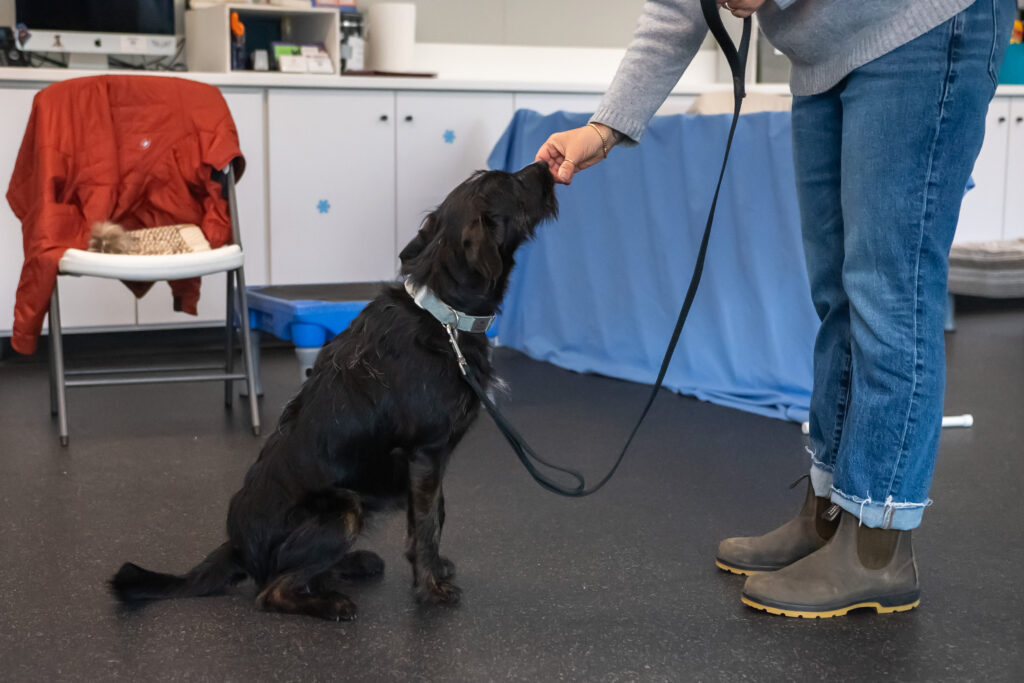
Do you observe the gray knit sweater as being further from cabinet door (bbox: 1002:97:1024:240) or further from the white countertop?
cabinet door (bbox: 1002:97:1024:240)

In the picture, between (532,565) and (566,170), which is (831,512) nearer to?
(532,565)

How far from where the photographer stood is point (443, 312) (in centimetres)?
177

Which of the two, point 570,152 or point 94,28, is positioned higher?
point 94,28

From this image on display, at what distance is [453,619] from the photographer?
5.82ft

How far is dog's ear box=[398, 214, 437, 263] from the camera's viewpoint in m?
1.83

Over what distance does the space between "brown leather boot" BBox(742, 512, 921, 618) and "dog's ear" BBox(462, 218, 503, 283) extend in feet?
2.25

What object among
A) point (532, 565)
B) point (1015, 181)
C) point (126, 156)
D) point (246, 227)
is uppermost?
point (126, 156)

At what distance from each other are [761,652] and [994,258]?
3.83 metres

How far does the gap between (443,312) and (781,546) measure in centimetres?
Answer: 75

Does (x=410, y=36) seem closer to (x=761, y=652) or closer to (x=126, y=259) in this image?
(x=126, y=259)

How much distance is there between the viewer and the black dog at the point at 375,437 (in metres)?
1.75

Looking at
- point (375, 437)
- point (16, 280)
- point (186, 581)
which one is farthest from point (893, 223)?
point (16, 280)

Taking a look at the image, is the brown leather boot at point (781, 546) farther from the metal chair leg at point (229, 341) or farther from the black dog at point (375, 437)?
the metal chair leg at point (229, 341)

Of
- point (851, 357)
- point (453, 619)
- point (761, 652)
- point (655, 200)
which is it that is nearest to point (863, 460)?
point (851, 357)
